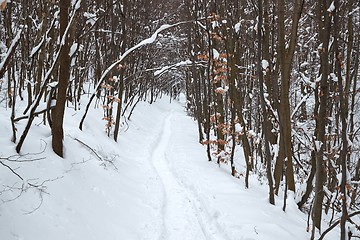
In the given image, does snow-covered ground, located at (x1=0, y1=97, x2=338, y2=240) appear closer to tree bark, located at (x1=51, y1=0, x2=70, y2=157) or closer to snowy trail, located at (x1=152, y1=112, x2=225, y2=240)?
snowy trail, located at (x1=152, y1=112, x2=225, y2=240)


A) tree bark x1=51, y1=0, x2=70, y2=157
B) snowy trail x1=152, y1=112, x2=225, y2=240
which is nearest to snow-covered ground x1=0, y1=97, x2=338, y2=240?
snowy trail x1=152, y1=112, x2=225, y2=240

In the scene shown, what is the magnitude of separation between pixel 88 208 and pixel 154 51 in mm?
21659

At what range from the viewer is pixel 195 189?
7.64 metres

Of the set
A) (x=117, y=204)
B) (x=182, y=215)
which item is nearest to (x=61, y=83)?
(x=117, y=204)

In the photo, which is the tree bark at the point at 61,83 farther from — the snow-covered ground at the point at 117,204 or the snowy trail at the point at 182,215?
the snowy trail at the point at 182,215

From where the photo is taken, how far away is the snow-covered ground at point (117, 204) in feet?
13.9

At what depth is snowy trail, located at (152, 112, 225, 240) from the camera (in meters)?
5.42

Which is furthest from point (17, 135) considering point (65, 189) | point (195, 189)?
point (195, 189)

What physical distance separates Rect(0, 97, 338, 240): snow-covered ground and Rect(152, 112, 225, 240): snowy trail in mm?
18

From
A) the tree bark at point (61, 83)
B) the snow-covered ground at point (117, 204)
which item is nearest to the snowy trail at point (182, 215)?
the snow-covered ground at point (117, 204)

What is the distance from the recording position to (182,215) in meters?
6.23

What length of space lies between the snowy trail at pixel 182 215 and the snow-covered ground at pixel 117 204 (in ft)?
0.06

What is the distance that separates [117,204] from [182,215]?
1323 millimetres

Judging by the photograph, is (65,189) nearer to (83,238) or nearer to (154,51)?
(83,238)
